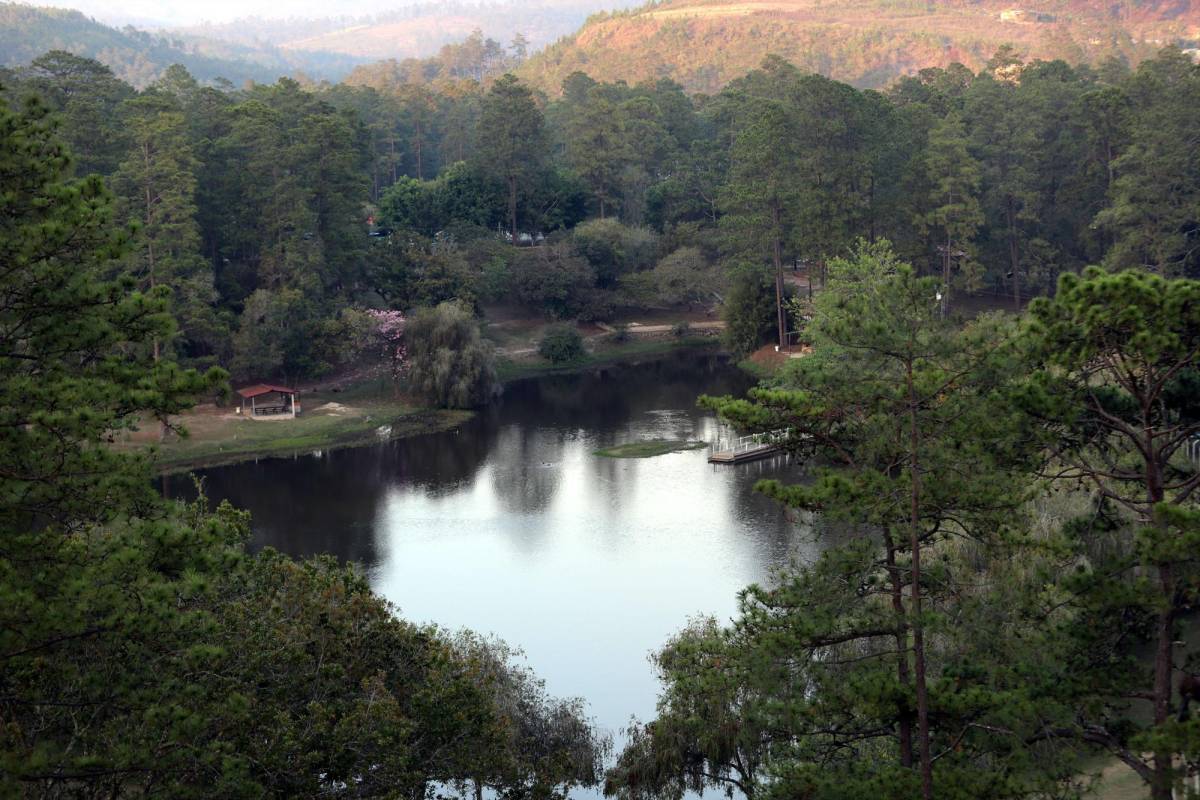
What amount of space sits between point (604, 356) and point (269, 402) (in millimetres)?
19670

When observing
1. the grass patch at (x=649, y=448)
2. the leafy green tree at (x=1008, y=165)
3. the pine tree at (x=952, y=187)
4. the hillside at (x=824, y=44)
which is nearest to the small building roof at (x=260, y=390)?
the grass patch at (x=649, y=448)

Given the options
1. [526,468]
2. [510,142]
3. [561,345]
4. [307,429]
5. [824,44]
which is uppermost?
[824,44]

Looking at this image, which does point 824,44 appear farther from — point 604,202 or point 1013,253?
point 1013,253

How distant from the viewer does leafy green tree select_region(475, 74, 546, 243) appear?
7650cm

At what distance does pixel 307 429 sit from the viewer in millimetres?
52125

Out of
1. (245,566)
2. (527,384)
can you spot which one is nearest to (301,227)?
(527,384)

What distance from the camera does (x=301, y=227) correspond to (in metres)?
58.0

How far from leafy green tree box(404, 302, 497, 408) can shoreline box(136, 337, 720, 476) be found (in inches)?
33.7

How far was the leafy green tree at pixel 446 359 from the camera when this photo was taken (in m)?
56.4

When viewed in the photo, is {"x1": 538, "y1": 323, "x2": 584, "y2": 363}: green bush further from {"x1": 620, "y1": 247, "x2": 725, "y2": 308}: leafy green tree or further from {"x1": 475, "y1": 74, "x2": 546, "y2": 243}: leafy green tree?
{"x1": 475, "y1": 74, "x2": 546, "y2": 243}: leafy green tree

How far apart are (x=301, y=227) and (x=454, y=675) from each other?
42.0 meters

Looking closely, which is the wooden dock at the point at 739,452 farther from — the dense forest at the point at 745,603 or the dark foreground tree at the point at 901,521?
the dark foreground tree at the point at 901,521

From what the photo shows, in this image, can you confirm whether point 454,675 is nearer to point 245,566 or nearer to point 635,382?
point 245,566

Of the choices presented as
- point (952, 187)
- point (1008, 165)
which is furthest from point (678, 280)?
point (1008, 165)
